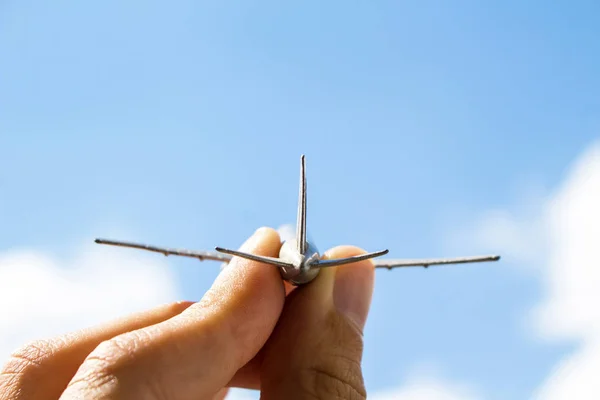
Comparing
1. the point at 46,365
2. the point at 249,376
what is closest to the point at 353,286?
the point at 249,376

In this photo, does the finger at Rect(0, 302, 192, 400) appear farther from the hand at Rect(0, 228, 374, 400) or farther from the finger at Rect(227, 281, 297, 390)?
the finger at Rect(227, 281, 297, 390)

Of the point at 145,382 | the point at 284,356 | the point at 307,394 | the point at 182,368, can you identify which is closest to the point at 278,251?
the point at 284,356

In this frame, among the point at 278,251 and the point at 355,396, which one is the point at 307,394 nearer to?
the point at 355,396

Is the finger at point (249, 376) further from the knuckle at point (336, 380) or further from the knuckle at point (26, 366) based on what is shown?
the knuckle at point (26, 366)

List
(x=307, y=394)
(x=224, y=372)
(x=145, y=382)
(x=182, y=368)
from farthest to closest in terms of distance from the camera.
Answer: (x=307, y=394), (x=224, y=372), (x=182, y=368), (x=145, y=382)

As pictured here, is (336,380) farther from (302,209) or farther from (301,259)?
(302,209)

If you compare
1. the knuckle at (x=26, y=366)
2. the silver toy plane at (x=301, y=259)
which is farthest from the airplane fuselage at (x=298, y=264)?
the knuckle at (x=26, y=366)
